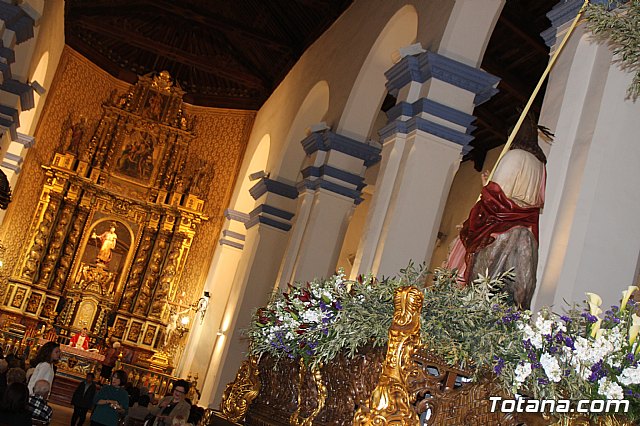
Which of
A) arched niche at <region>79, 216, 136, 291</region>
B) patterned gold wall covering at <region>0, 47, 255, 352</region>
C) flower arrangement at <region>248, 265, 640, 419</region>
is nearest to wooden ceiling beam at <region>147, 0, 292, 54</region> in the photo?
patterned gold wall covering at <region>0, 47, 255, 352</region>

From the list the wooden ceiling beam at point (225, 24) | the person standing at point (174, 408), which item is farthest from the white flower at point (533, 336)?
the wooden ceiling beam at point (225, 24)

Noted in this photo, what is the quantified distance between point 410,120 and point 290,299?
4780 mm

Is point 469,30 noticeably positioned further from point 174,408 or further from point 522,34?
point 174,408

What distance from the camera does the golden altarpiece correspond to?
66.5ft

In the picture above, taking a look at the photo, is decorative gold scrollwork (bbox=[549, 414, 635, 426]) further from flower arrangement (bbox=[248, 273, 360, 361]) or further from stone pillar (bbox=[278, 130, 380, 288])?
stone pillar (bbox=[278, 130, 380, 288])

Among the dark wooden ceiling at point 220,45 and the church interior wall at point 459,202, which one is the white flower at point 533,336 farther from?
the church interior wall at point 459,202

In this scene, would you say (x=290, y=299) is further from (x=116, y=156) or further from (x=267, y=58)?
(x=116, y=156)

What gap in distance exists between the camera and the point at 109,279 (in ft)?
69.6

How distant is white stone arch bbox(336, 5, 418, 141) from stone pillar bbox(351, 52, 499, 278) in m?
2.96

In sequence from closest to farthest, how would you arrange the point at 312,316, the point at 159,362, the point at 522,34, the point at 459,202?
the point at 312,316 → the point at 522,34 → the point at 459,202 → the point at 159,362

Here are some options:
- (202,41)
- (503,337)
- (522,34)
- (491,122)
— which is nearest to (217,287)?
(202,41)

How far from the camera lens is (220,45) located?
847 inches

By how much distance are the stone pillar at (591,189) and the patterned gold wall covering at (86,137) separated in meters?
16.4

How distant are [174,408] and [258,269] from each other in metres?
6.03
